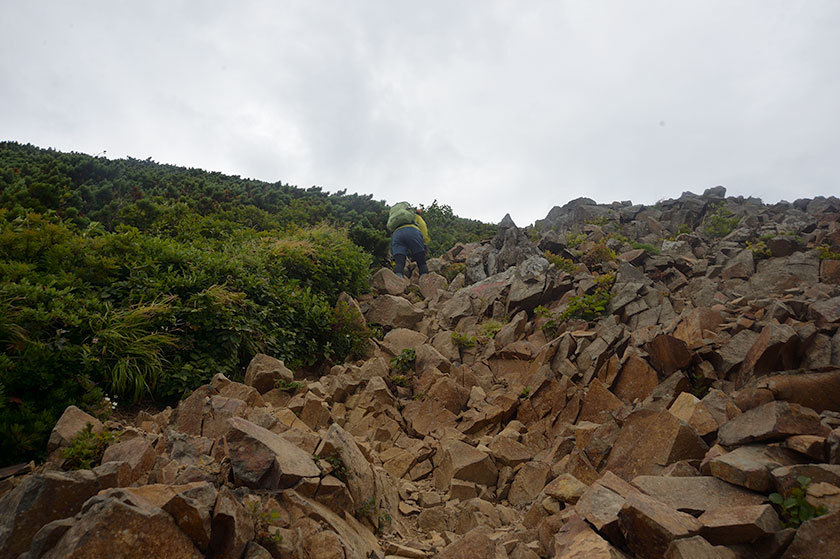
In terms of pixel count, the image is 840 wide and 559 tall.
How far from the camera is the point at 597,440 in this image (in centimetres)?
502

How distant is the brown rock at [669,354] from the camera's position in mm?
6051

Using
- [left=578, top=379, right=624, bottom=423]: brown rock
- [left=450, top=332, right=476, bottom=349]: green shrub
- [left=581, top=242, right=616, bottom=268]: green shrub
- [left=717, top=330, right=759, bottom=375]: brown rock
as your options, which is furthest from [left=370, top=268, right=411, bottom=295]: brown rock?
[left=717, top=330, right=759, bottom=375]: brown rock

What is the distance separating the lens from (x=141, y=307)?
21.6ft

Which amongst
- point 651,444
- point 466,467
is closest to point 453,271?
point 466,467

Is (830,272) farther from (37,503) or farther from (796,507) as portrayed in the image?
(37,503)

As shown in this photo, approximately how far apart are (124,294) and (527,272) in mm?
8490

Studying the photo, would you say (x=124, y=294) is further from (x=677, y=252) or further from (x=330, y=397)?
(x=677, y=252)

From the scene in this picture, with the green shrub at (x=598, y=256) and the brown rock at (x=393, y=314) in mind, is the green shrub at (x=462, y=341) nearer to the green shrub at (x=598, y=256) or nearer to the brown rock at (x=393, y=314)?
the brown rock at (x=393, y=314)

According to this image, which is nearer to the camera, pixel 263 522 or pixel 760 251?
pixel 263 522

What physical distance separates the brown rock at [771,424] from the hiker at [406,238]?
34.6ft

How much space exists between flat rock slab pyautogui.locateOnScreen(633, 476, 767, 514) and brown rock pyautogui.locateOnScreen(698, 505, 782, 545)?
0.96ft

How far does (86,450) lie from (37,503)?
131 centimetres

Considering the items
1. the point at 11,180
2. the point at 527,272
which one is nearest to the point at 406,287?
the point at 527,272

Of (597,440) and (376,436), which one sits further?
(376,436)
